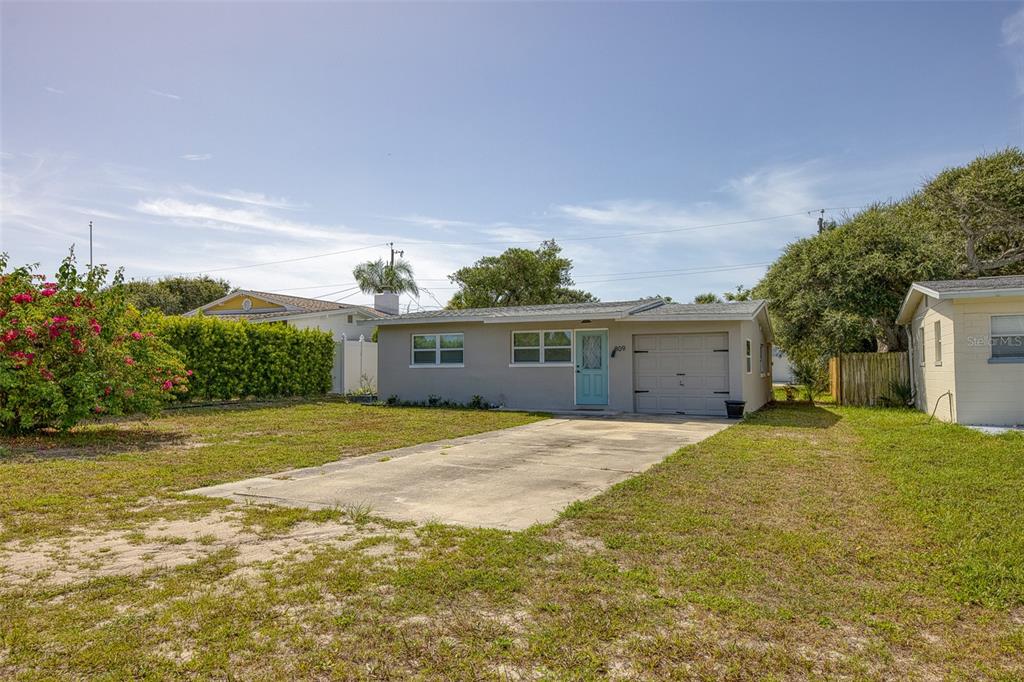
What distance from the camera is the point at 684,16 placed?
475 inches

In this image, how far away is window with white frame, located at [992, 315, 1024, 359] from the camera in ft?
36.3

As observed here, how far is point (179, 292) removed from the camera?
46.0 metres

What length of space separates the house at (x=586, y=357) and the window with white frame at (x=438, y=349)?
0.03 m

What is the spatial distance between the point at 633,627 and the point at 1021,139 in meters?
28.2

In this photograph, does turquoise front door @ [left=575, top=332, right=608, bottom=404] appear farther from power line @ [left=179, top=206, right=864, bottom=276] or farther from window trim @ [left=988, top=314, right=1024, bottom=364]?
power line @ [left=179, top=206, right=864, bottom=276]

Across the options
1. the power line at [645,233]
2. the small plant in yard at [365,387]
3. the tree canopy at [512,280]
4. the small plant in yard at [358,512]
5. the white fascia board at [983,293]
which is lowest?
the small plant in yard at [358,512]

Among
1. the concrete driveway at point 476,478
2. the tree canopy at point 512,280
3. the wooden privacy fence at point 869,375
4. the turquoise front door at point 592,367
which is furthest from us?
the tree canopy at point 512,280

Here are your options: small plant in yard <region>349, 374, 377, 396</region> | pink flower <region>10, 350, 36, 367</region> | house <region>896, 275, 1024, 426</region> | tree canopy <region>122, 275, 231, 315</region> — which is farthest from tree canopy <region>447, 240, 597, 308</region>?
pink flower <region>10, 350, 36, 367</region>

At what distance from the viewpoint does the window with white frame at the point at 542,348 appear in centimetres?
1622

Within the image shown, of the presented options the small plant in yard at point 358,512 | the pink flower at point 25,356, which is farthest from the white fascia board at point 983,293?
the pink flower at point 25,356

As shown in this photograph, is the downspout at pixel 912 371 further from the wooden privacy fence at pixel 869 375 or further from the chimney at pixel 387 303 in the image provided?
the chimney at pixel 387 303

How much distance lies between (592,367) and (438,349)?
186 inches

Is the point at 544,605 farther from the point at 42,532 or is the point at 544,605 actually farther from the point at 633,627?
the point at 42,532

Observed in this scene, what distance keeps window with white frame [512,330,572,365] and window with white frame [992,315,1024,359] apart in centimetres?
891
